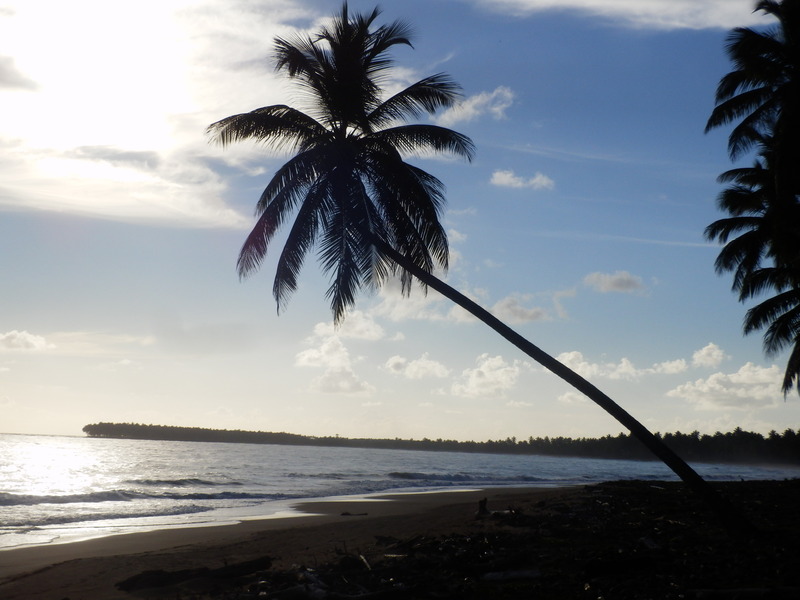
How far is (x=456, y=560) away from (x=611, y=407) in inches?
131

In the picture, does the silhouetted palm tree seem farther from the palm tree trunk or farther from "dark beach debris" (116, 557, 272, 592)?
"dark beach debris" (116, 557, 272, 592)

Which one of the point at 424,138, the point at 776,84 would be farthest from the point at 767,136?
the point at 424,138

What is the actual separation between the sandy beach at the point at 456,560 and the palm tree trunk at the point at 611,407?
432 millimetres

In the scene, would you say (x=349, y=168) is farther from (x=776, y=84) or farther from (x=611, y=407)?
(x=776, y=84)

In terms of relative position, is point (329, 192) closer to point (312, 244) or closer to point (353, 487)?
point (312, 244)

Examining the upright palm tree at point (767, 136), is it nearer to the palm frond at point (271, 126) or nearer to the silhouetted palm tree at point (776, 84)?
the silhouetted palm tree at point (776, 84)

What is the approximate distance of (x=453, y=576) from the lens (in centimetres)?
761

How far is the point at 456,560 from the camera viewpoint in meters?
8.25

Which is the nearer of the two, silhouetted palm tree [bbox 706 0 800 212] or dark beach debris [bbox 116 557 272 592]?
dark beach debris [bbox 116 557 272 592]

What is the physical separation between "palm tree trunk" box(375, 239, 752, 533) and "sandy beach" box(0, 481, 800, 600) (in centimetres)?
43

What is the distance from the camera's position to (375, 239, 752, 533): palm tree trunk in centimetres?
925

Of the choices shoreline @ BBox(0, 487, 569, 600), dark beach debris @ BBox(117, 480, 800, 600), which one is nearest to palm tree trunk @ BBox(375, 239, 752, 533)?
dark beach debris @ BBox(117, 480, 800, 600)

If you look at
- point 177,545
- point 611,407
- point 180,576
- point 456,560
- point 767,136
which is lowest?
point 177,545

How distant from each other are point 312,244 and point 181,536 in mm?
7153
